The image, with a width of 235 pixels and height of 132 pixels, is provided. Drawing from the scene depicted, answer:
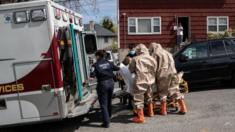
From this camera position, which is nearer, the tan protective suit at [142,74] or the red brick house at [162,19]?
the tan protective suit at [142,74]

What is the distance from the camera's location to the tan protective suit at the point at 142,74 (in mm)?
10625

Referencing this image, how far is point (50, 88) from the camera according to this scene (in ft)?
29.5

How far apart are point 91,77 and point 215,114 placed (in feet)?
11.8

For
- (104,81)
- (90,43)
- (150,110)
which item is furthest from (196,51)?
(104,81)

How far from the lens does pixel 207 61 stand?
14750 mm

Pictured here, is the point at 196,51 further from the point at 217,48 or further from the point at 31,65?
the point at 31,65

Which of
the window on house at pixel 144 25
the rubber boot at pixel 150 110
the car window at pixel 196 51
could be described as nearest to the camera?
the rubber boot at pixel 150 110

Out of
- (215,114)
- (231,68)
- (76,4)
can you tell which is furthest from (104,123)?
(76,4)

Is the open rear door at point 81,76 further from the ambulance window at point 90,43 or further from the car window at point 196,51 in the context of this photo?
the car window at point 196,51

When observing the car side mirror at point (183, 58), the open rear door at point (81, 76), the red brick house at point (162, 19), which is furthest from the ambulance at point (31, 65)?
the red brick house at point (162, 19)

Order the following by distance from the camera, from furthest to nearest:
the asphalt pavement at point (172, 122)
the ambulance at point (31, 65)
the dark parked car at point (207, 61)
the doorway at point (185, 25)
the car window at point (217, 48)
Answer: the doorway at point (185, 25)
the car window at point (217, 48)
the dark parked car at point (207, 61)
the asphalt pavement at point (172, 122)
the ambulance at point (31, 65)

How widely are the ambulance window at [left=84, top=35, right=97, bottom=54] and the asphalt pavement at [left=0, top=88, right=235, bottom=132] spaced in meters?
1.71

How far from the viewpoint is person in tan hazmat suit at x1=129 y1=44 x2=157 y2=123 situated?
10.6 meters

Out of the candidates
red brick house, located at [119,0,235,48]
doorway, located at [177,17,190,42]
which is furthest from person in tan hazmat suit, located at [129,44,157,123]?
doorway, located at [177,17,190,42]
